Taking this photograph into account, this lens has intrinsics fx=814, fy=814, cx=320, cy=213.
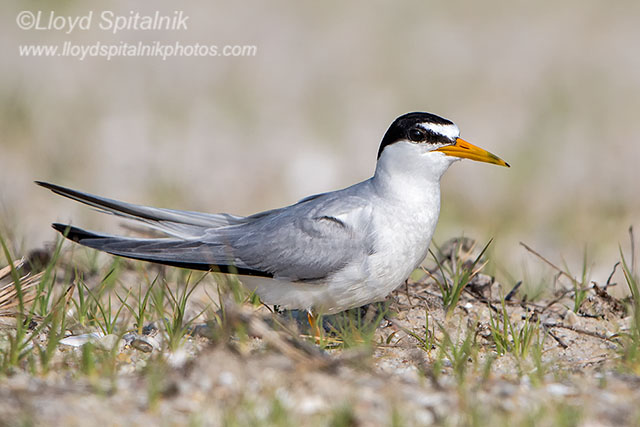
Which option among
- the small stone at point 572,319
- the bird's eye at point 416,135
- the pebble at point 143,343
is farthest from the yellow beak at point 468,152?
the pebble at point 143,343

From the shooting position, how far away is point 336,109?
1102 centimetres

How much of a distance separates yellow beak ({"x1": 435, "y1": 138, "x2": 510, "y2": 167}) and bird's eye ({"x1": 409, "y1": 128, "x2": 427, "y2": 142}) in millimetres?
106

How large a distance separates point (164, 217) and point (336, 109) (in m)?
6.91

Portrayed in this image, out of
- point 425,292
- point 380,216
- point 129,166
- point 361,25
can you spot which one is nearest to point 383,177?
point 380,216

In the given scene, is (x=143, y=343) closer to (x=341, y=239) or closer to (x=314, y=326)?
(x=314, y=326)

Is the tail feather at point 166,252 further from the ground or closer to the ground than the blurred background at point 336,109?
closer to the ground

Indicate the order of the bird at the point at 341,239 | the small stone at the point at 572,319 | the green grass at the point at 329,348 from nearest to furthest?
the green grass at the point at 329,348, the bird at the point at 341,239, the small stone at the point at 572,319

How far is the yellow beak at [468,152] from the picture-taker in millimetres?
4055

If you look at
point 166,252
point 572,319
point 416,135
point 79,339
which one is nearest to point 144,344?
point 79,339

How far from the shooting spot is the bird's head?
13.4ft

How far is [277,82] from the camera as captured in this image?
1148 centimetres

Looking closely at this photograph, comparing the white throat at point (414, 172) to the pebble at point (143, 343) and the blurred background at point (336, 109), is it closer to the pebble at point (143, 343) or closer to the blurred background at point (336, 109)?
the pebble at point (143, 343)

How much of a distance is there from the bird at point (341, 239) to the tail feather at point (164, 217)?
10mm

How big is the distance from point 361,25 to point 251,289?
873cm
